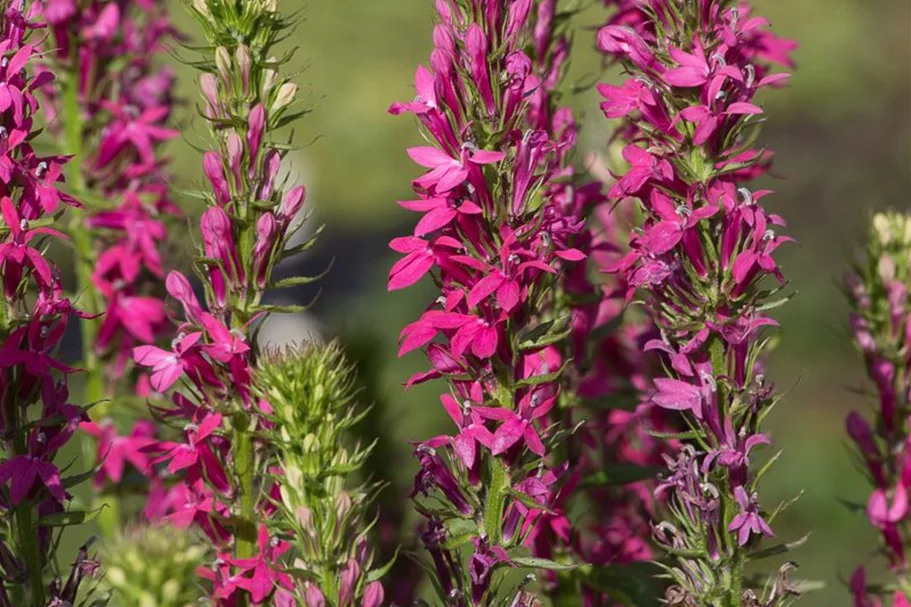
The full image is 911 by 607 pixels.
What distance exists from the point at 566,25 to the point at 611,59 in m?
0.13

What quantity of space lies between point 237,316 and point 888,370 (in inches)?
51.7

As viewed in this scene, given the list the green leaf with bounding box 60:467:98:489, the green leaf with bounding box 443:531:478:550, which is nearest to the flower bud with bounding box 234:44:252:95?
the green leaf with bounding box 60:467:98:489

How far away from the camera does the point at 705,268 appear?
179 cm

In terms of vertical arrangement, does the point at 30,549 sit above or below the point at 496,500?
below

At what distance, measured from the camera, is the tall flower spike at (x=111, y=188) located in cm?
281

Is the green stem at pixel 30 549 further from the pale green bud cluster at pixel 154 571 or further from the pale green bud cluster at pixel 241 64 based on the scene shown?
the pale green bud cluster at pixel 241 64

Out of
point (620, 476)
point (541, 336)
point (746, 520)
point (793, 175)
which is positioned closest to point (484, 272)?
point (541, 336)

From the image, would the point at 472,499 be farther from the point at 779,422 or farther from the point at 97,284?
the point at 779,422

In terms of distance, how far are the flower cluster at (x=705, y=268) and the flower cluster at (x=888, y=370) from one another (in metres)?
0.71

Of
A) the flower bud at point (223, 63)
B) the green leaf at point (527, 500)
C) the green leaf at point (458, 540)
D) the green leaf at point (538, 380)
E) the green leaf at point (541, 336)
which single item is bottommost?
the green leaf at point (458, 540)

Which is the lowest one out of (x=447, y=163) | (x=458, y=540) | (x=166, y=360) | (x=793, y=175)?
(x=793, y=175)

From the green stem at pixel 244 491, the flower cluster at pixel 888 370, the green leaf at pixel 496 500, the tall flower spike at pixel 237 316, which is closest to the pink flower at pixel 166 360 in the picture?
the tall flower spike at pixel 237 316

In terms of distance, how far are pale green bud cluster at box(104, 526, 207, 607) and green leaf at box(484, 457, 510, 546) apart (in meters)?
0.41

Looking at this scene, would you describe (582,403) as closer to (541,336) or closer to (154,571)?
(541,336)
